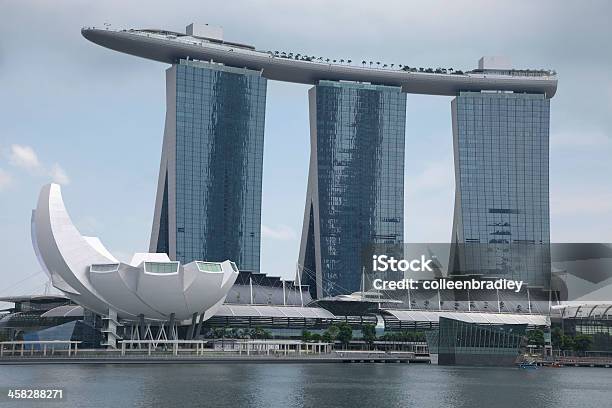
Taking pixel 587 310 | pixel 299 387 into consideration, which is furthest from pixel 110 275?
pixel 587 310

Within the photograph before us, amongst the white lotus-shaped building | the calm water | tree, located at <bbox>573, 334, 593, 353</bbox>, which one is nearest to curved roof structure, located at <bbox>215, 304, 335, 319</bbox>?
the white lotus-shaped building

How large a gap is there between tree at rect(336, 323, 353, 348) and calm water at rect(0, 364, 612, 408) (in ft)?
149

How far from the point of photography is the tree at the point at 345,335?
17712cm

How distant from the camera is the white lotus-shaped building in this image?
14575cm

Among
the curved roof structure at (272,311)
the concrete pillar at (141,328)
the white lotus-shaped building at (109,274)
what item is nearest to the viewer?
the white lotus-shaped building at (109,274)

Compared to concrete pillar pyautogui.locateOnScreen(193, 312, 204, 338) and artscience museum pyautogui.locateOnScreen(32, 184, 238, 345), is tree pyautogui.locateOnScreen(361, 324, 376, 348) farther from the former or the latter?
artscience museum pyautogui.locateOnScreen(32, 184, 238, 345)

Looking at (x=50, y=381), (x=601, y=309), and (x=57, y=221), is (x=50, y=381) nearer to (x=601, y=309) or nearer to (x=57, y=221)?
(x=57, y=221)

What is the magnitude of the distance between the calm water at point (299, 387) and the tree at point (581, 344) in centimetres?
4394

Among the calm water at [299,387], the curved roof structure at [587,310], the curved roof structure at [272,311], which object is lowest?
the calm water at [299,387]

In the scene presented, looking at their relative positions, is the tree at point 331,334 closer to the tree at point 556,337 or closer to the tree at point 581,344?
the tree at point 556,337

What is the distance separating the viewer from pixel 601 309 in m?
187

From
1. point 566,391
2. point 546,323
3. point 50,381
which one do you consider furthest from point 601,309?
point 50,381

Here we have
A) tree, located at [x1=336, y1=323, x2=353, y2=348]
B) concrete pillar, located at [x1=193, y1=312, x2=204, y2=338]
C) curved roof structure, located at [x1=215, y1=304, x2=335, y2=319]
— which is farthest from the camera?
curved roof structure, located at [x1=215, y1=304, x2=335, y2=319]

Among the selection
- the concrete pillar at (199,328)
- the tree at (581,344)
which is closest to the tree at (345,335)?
the concrete pillar at (199,328)
